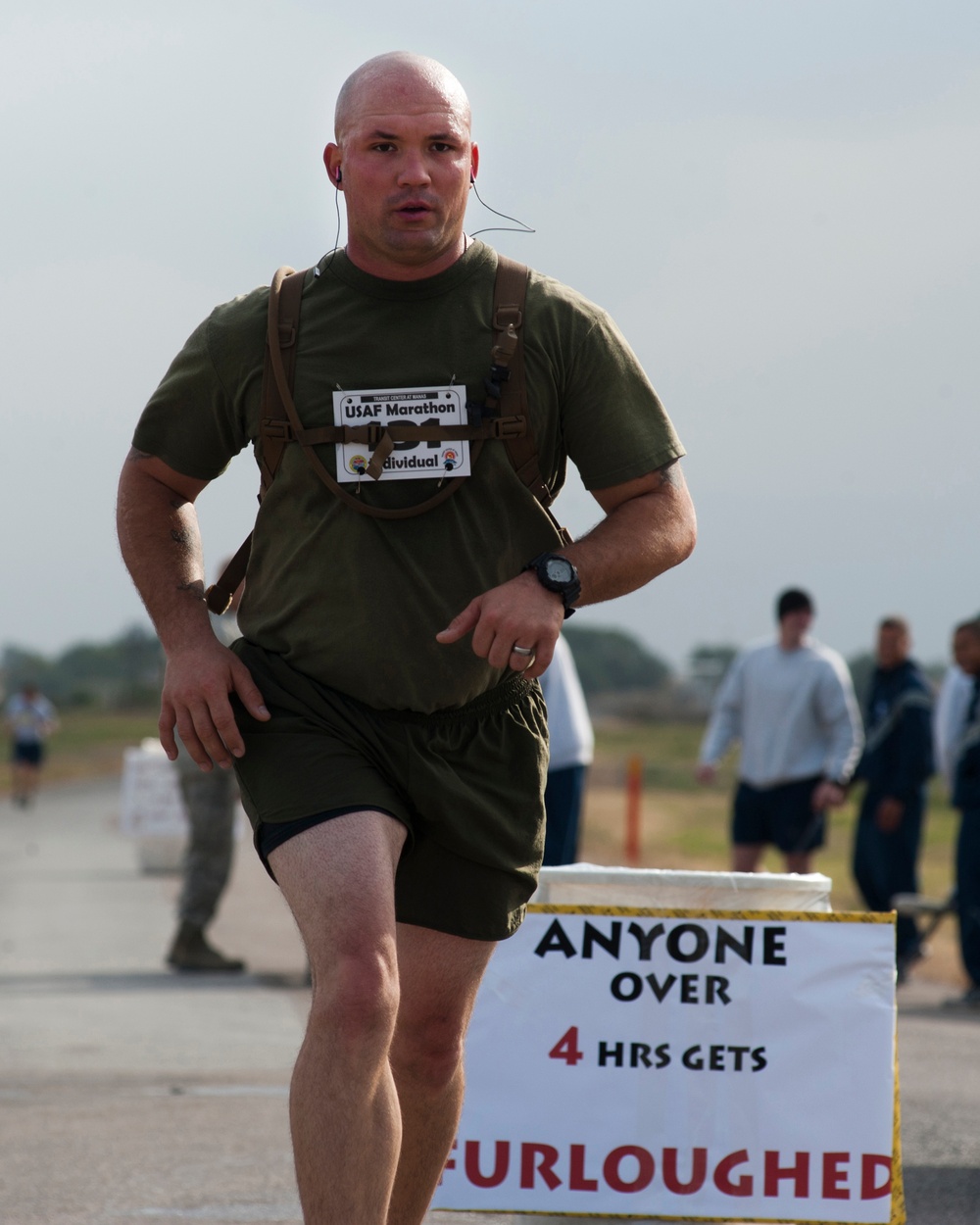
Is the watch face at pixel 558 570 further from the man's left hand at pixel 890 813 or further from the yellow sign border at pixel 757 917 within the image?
the man's left hand at pixel 890 813

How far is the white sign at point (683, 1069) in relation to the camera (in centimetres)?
444

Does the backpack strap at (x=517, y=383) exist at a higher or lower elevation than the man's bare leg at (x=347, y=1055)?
higher

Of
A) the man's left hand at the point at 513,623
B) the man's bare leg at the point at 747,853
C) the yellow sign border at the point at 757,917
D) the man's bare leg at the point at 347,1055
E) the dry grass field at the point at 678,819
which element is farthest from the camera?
the dry grass field at the point at 678,819

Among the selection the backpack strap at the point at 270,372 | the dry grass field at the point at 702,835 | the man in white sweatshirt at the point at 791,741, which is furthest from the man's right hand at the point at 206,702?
the man in white sweatshirt at the point at 791,741

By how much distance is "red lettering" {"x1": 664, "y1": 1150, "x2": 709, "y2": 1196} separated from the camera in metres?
4.46

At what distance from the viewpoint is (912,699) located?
1104 centimetres

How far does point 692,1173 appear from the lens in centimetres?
446

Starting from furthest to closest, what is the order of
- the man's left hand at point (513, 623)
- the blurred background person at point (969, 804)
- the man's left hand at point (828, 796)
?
the man's left hand at point (828, 796), the blurred background person at point (969, 804), the man's left hand at point (513, 623)

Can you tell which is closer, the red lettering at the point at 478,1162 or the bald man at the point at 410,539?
the bald man at the point at 410,539

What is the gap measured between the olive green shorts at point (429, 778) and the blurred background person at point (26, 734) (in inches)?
1287

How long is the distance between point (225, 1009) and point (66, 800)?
31.3 m

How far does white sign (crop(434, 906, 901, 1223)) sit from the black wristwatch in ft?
4.85

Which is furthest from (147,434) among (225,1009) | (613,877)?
(225,1009)

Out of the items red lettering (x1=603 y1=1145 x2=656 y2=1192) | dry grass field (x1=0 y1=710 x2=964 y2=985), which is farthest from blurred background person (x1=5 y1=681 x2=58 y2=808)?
red lettering (x1=603 y1=1145 x2=656 y2=1192)
